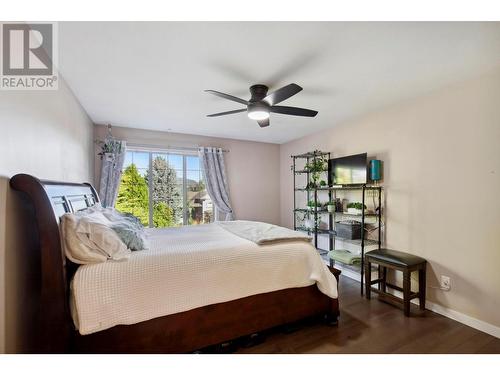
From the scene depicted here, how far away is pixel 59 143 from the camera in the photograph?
6.73 feet

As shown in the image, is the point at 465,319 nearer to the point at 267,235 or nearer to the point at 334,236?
the point at 334,236

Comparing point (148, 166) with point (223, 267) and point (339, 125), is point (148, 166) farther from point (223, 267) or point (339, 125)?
point (339, 125)

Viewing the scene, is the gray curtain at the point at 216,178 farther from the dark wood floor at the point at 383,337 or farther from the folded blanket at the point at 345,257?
the dark wood floor at the point at 383,337

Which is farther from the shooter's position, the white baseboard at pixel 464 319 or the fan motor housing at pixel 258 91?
the fan motor housing at pixel 258 91

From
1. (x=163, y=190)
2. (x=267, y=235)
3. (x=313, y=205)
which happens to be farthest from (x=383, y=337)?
(x=163, y=190)

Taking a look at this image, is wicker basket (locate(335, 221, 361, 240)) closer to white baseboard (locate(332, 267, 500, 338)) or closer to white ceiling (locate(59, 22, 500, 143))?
white baseboard (locate(332, 267, 500, 338))

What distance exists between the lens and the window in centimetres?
381

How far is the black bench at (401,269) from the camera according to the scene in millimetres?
2221

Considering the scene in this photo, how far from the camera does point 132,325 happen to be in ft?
4.73

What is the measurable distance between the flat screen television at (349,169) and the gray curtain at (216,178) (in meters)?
2.01

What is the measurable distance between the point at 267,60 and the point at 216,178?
2751 mm

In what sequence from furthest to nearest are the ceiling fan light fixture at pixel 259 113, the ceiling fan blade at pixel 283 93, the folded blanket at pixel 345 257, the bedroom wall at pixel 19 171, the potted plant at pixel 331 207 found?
1. the potted plant at pixel 331 207
2. the folded blanket at pixel 345 257
3. the ceiling fan light fixture at pixel 259 113
4. the ceiling fan blade at pixel 283 93
5. the bedroom wall at pixel 19 171

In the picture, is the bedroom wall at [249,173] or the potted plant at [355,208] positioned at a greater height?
the bedroom wall at [249,173]

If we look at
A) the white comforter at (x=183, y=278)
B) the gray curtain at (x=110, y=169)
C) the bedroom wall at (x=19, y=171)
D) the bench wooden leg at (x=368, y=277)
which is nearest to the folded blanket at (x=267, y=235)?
the white comforter at (x=183, y=278)
